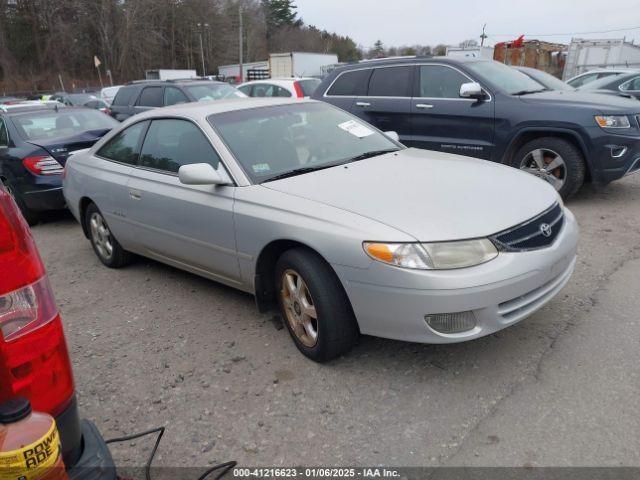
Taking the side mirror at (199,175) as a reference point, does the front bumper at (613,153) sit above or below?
below

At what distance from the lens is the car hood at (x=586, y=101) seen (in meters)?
5.82

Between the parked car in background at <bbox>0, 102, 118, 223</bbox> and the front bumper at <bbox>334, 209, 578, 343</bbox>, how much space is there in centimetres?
523

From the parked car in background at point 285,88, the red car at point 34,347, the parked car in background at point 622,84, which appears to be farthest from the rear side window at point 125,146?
the parked car in background at point 622,84

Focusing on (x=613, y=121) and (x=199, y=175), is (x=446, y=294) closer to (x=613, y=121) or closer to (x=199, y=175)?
(x=199, y=175)

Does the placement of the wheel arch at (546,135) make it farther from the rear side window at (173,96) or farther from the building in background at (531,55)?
the building in background at (531,55)

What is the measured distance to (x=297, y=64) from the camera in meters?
30.2

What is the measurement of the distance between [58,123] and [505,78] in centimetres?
608

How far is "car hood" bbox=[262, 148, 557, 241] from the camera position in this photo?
275 cm

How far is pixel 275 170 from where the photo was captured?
3518 millimetres

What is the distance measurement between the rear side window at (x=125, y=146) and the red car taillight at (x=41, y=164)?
211cm

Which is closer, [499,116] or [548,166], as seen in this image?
[548,166]

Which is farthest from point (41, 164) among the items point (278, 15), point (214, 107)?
point (278, 15)

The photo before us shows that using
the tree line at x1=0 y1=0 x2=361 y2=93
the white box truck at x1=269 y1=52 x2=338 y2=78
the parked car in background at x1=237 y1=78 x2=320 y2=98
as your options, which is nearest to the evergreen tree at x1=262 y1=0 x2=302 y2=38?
the tree line at x1=0 y1=0 x2=361 y2=93

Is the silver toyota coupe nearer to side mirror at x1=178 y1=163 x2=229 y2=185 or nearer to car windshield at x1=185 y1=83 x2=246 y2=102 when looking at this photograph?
side mirror at x1=178 y1=163 x2=229 y2=185
